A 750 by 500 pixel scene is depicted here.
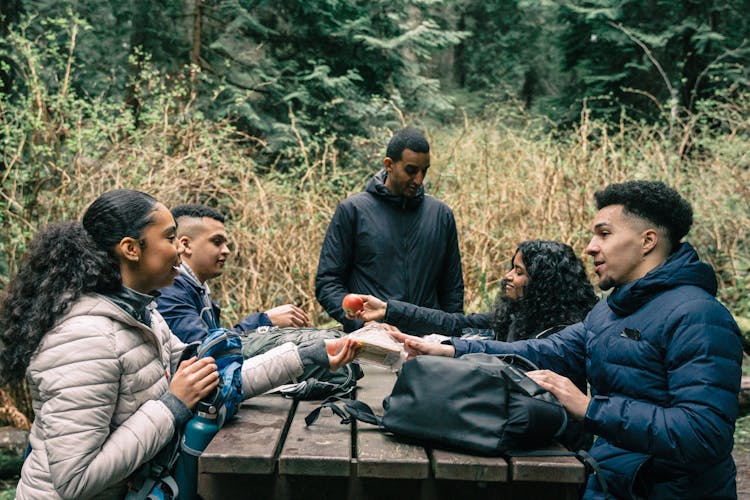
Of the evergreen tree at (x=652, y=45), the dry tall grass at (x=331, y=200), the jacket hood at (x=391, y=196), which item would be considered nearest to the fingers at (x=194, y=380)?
the jacket hood at (x=391, y=196)

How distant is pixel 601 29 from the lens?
14.3 m

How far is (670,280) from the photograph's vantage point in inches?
100

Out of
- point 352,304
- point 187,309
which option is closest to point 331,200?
point 352,304

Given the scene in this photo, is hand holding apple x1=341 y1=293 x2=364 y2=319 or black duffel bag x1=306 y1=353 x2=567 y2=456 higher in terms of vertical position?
black duffel bag x1=306 y1=353 x2=567 y2=456

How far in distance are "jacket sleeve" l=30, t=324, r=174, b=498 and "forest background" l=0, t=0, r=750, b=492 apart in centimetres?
470

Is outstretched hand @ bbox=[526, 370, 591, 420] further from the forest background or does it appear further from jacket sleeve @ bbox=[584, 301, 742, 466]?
the forest background

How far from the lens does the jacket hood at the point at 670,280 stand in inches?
101

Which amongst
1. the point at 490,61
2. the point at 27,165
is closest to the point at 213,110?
the point at 27,165

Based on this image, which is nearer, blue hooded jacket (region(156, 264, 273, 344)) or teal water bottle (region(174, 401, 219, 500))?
teal water bottle (region(174, 401, 219, 500))

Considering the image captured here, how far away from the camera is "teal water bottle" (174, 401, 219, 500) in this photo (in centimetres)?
249

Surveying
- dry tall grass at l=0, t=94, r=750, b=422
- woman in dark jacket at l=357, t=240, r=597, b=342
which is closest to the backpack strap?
woman in dark jacket at l=357, t=240, r=597, b=342

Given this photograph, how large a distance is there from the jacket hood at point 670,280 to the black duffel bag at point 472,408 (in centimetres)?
49

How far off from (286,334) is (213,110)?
28.4 feet

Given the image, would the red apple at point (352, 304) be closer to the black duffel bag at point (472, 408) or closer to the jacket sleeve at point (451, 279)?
the jacket sleeve at point (451, 279)
